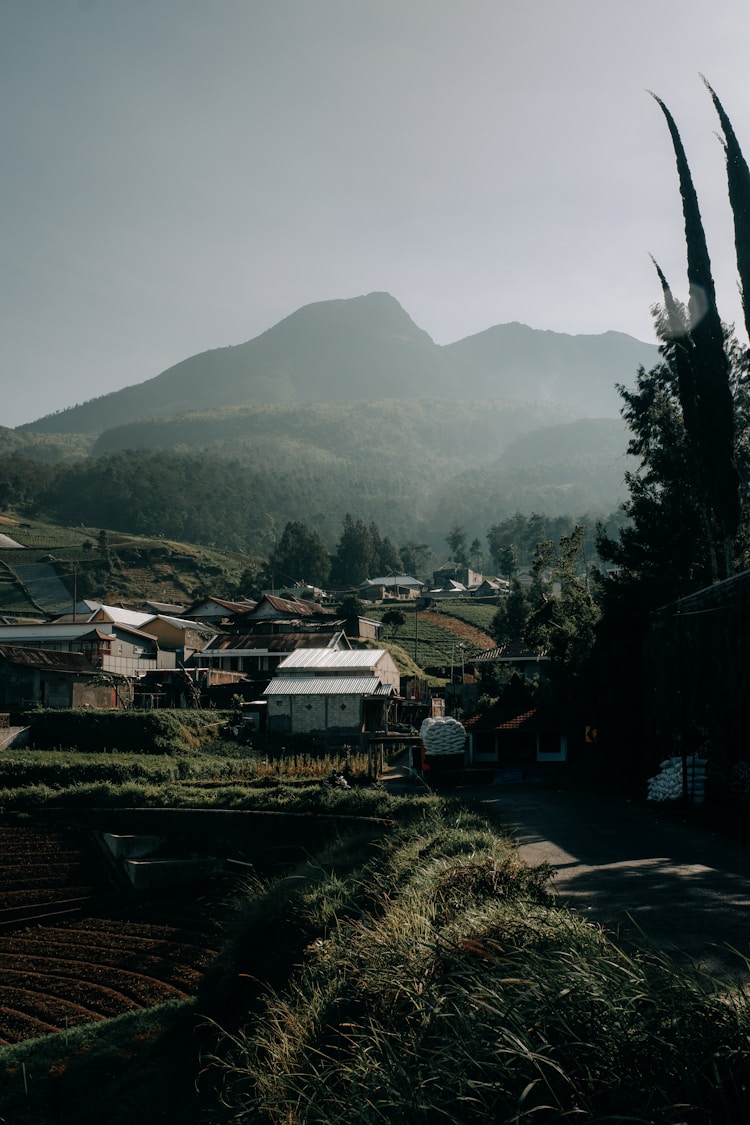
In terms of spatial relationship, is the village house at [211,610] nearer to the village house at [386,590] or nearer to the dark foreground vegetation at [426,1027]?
the village house at [386,590]

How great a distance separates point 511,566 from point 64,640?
88.5 meters

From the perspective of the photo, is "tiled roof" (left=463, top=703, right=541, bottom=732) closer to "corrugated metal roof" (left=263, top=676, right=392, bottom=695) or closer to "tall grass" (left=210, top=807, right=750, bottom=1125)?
"corrugated metal roof" (left=263, top=676, right=392, bottom=695)

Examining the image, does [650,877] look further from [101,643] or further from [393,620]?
[393,620]

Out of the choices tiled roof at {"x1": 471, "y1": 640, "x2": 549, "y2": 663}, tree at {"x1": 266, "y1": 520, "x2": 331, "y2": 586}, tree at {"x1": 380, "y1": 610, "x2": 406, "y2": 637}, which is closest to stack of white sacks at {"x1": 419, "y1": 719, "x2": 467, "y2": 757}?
tiled roof at {"x1": 471, "y1": 640, "x2": 549, "y2": 663}

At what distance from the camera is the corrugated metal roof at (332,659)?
53.6 m

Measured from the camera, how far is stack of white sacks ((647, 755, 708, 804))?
20170mm

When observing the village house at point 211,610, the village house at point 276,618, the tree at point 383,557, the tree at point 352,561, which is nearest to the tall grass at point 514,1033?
the village house at point 276,618

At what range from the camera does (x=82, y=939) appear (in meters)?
21.2

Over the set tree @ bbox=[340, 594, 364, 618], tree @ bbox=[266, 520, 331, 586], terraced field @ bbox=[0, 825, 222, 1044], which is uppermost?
tree @ bbox=[266, 520, 331, 586]

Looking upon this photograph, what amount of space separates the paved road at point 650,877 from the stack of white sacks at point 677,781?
72 cm

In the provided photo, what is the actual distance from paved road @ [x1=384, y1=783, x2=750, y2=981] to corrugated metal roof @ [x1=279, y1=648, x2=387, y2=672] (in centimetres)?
3224

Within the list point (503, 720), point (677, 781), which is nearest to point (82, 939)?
point (677, 781)

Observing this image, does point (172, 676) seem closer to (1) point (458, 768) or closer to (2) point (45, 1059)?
(1) point (458, 768)

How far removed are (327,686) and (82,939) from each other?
27.9 meters
